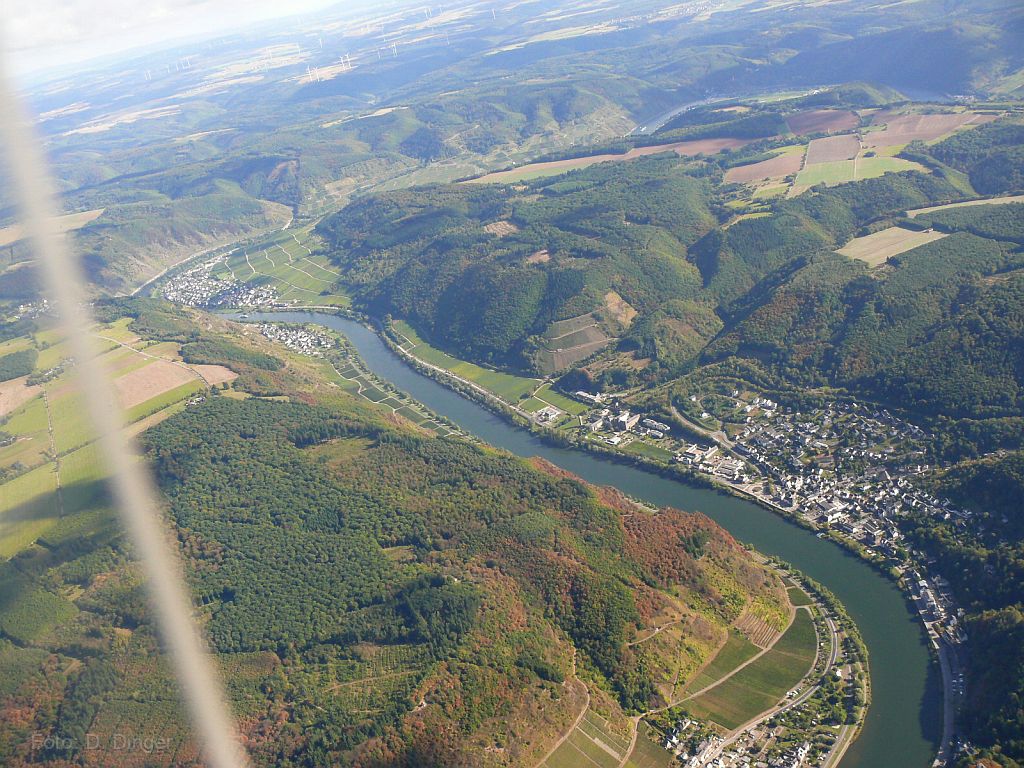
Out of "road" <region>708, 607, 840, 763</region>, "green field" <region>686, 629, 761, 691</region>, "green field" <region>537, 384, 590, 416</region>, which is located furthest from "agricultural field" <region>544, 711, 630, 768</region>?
"green field" <region>537, 384, 590, 416</region>

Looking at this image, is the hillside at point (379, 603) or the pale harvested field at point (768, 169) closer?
the hillside at point (379, 603)

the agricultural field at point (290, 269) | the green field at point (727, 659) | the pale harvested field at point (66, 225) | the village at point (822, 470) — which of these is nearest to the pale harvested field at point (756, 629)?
the green field at point (727, 659)

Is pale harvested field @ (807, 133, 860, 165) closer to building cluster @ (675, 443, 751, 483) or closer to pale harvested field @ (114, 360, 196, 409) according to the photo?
building cluster @ (675, 443, 751, 483)

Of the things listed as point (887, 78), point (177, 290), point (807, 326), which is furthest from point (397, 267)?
point (887, 78)

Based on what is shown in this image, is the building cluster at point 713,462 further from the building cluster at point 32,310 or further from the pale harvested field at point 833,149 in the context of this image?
the building cluster at point 32,310

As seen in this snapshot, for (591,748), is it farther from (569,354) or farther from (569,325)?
(569,325)

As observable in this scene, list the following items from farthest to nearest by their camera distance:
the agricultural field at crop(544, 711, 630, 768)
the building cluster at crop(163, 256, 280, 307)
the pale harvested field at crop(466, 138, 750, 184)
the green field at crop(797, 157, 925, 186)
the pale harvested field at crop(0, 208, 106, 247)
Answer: the pale harvested field at crop(0, 208, 106, 247), the pale harvested field at crop(466, 138, 750, 184), the building cluster at crop(163, 256, 280, 307), the green field at crop(797, 157, 925, 186), the agricultural field at crop(544, 711, 630, 768)
